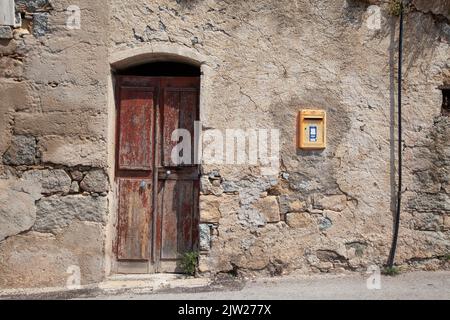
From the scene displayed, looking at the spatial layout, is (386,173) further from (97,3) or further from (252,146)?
(97,3)

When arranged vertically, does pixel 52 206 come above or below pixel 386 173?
below

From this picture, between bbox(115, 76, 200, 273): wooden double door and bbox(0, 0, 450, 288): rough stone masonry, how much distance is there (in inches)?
6.9

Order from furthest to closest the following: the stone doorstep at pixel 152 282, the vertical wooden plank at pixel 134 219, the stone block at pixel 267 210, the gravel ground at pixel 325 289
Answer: the vertical wooden plank at pixel 134 219 → the stone block at pixel 267 210 → the stone doorstep at pixel 152 282 → the gravel ground at pixel 325 289

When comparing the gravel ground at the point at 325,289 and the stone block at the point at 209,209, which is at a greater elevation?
the stone block at the point at 209,209

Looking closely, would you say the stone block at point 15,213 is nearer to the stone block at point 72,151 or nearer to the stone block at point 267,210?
the stone block at point 72,151

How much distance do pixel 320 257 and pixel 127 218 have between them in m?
1.97

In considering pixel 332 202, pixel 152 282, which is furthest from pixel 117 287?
pixel 332 202

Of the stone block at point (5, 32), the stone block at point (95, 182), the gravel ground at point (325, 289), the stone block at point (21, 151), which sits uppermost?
the stone block at point (5, 32)

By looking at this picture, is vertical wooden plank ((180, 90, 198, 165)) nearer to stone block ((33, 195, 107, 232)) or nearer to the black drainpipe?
stone block ((33, 195, 107, 232))

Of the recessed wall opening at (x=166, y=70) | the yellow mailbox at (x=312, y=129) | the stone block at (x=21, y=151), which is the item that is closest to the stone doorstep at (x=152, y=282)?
the stone block at (x=21, y=151)

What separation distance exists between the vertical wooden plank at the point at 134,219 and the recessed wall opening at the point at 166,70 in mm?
1172

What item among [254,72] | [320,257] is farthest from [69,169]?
[320,257]

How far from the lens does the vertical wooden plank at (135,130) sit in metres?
4.75

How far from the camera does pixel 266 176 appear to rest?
15.0 ft
